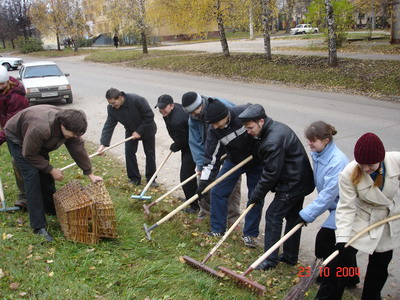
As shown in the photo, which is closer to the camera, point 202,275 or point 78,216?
point 202,275

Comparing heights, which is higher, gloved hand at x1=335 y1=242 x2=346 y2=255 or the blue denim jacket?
the blue denim jacket

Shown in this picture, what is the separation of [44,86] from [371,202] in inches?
577

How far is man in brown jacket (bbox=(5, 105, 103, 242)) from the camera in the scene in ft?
14.8

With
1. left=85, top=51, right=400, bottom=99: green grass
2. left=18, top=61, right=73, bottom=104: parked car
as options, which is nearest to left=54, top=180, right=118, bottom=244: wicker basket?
left=85, top=51, right=400, bottom=99: green grass

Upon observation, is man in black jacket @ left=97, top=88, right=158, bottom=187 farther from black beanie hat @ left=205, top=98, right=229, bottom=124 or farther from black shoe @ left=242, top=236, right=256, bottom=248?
black shoe @ left=242, top=236, right=256, bottom=248

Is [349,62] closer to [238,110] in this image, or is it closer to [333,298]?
[238,110]

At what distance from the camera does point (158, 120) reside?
40.0 feet

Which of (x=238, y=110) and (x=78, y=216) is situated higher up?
(x=238, y=110)

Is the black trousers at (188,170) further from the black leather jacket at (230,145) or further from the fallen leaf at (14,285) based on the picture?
the fallen leaf at (14,285)

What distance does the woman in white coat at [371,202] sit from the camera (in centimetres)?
333

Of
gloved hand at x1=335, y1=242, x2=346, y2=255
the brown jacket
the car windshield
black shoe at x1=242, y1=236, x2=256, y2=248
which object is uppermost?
the car windshield

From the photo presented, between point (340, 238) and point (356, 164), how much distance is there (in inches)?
26.9

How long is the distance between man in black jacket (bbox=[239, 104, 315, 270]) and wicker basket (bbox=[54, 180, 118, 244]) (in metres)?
1.68

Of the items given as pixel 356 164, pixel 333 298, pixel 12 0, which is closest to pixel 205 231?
pixel 333 298
